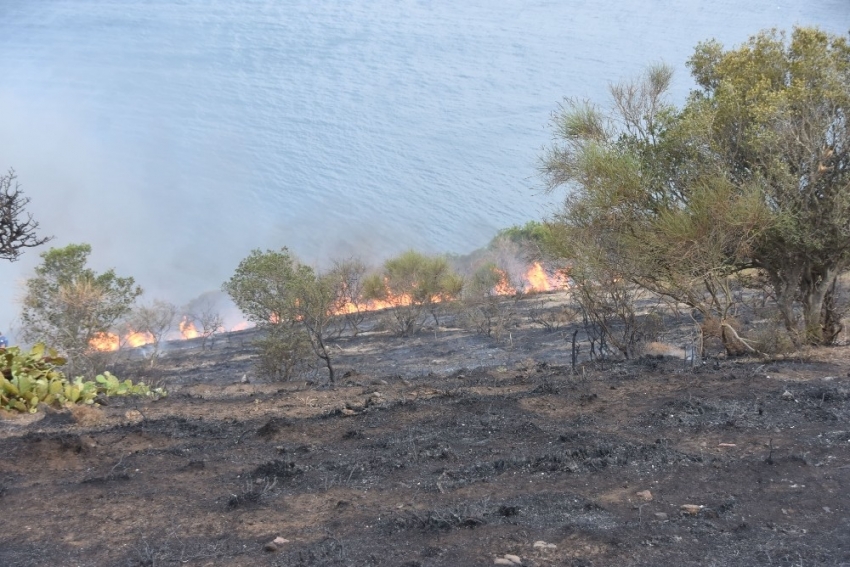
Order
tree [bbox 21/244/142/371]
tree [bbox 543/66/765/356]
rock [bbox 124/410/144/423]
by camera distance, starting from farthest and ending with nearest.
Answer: tree [bbox 21/244/142/371]
tree [bbox 543/66/765/356]
rock [bbox 124/410/144/423]

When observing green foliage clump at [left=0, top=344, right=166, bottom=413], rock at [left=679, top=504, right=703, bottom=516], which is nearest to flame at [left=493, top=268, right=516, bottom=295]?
green foliage clump at [left=0, top=344, right=166, bottom=413]

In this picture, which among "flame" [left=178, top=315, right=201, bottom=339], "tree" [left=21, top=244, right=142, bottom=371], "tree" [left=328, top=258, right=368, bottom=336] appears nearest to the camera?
"tree" [left=21, top=244, right=142, bottom=371]

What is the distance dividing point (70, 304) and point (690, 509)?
1811cm

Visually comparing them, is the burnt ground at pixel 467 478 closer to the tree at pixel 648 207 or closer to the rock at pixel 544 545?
the rock at pixel 544 545

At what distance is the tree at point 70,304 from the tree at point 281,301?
5.38 m

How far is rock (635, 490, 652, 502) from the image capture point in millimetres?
5055

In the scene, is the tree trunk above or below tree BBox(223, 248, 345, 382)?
below

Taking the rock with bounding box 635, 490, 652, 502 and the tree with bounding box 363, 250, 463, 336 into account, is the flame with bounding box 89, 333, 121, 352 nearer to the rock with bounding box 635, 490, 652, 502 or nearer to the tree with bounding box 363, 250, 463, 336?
the tree with bounding box 363, 250, 463, 336

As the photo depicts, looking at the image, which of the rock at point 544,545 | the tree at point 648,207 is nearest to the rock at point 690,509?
the rock at point 544,545

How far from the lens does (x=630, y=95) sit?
1188cm

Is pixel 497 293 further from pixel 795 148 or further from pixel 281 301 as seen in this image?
pixel 795 148

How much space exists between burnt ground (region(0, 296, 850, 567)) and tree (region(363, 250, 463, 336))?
20058 millimetres

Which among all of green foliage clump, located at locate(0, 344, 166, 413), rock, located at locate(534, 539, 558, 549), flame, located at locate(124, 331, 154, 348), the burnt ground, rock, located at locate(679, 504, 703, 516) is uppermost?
flame, located at locate(124, 331, 154, 348)

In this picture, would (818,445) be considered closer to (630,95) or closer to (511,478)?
(511,478)
